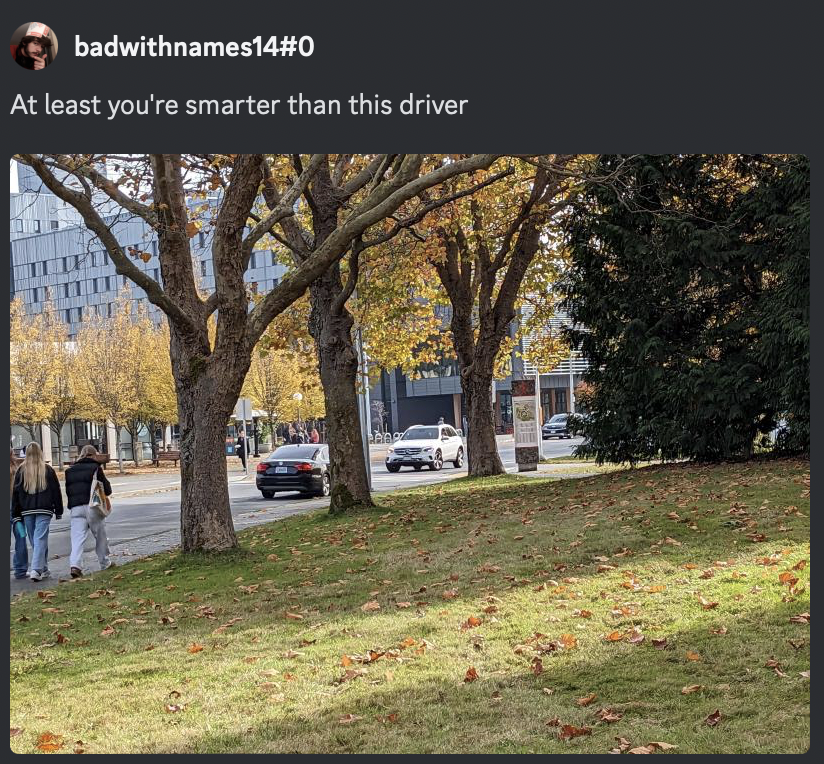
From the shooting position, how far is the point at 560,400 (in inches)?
3524

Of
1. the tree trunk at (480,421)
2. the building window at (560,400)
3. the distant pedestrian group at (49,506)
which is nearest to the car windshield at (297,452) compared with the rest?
the tree trunk at (480,421)

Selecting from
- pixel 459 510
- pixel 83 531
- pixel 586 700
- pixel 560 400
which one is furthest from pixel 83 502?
pixel 560 400

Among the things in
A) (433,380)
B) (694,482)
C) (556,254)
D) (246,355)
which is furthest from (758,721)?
(433,380)

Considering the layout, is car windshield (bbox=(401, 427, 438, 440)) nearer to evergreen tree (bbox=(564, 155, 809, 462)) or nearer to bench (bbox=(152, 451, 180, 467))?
bench (bbox=(152, 451, 180, 467))

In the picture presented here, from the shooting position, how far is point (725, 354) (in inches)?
805

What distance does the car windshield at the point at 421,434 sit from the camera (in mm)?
43375

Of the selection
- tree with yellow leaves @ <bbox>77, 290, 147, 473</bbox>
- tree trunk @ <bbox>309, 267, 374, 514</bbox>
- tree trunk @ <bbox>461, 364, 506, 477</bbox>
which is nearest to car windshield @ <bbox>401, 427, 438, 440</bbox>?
tree with yellow leaves @ <bbox>77, 290, 147, 473</bbox>

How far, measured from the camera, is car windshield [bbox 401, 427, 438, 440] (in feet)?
142

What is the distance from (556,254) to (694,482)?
11.0 meters

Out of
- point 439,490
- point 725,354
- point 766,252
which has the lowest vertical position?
point 439,490

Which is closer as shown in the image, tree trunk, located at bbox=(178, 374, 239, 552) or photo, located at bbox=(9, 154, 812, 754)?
photo, located at bbox=(9, 154, 812, 754)

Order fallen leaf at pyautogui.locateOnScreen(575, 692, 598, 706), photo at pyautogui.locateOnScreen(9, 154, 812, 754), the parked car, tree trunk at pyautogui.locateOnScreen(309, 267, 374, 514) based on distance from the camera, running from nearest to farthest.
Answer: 1. fallen leaf at pyautogui.locateOnScreen(575, 692, 598, 706)
2. photo at pyautogui.locateOnScreen(9, 154, 812, 754)
3. tree trunk at pyautogui.locateOnScreen(309, 267, 374, 514)
4. the parked car
